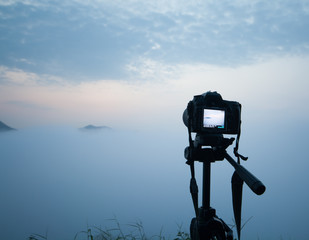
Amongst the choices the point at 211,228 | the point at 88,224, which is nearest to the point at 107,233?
the point at 88,224

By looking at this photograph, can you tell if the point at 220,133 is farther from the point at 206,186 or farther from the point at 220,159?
the point at 206,186

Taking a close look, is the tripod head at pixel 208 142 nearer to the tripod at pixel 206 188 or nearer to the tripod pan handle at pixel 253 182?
the tripod at pixel 206 188

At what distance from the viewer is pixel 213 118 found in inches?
69.4

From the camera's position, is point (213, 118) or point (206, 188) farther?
point (206, 188)

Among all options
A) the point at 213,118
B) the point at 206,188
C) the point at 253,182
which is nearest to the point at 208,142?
the point at 213,118

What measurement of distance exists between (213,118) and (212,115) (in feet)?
0.09

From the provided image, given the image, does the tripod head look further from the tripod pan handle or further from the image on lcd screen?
the tripod pan handle

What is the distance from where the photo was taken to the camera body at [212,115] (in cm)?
173

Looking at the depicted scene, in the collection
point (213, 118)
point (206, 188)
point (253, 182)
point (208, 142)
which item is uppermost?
point (213, 118)

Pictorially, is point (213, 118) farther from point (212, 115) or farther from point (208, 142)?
point (208, 142)

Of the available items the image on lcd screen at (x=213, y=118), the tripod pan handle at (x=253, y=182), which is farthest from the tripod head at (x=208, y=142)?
the tripod pan handle at (x=253, y=182)

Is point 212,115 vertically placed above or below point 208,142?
above

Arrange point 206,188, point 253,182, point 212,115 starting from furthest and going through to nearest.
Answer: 1. point 206,188
2. point 212,115
3. point 253,182

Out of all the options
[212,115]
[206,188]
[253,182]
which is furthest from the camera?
[206,188]
